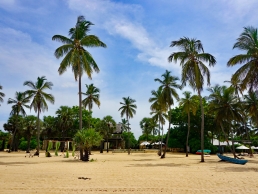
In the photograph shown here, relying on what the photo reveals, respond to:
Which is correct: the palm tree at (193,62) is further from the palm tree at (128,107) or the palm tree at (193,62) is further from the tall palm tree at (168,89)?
the palm tree at (128,107)

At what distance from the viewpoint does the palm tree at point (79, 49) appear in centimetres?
2431

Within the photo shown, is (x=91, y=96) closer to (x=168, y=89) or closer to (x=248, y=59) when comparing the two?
(x=168, y=89)

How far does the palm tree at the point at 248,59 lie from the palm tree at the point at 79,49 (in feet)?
43.0

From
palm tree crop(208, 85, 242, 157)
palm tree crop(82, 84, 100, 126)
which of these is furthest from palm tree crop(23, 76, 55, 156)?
palm tree crop(208, 85, 242, 157)

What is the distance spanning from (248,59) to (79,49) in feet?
52.0

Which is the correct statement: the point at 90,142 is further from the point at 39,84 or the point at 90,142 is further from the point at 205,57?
the point at 39,84

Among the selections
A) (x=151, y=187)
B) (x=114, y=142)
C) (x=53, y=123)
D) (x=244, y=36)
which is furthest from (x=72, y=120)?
(x=151, y=187)

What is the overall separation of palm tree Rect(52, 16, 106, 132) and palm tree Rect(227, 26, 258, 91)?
516 inches

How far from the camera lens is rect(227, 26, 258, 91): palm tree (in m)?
20.2

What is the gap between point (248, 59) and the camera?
20922 mm

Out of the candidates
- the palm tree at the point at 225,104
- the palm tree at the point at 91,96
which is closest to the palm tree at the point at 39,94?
the palm tree at the point at 91,96

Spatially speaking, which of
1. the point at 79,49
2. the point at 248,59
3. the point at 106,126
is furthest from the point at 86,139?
the point at 106,126

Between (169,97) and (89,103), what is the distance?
1838 centimetres

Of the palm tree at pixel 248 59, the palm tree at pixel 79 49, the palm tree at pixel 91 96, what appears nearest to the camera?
the palm tree at pixel 248 59
